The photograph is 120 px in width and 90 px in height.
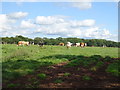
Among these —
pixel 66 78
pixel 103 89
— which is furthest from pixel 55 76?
pixel 103 89

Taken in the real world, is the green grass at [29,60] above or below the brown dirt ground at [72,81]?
above

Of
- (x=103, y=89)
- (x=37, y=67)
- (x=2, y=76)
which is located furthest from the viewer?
(x=37, y=67)

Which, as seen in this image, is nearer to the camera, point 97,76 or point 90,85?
point 90,85

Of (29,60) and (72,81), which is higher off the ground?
(29,60)

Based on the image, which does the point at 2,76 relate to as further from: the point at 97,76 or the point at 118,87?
the point at 118,87

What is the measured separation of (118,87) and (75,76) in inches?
120

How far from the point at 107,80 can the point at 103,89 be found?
162 centimetres

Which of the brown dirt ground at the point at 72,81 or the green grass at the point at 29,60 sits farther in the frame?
the green grass at the point at 29,60

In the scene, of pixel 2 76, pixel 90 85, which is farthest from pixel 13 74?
pixel 90 85

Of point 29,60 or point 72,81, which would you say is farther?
point 29,60

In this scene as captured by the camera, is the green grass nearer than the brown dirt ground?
No

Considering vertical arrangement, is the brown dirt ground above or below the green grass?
below

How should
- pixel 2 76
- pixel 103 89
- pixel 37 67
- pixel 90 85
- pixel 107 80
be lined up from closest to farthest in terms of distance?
pixel 103 89 < pixel 90 85 < pixel 107 80 < pixel 2 76 < pixel 37 67

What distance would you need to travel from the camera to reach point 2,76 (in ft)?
38.8
